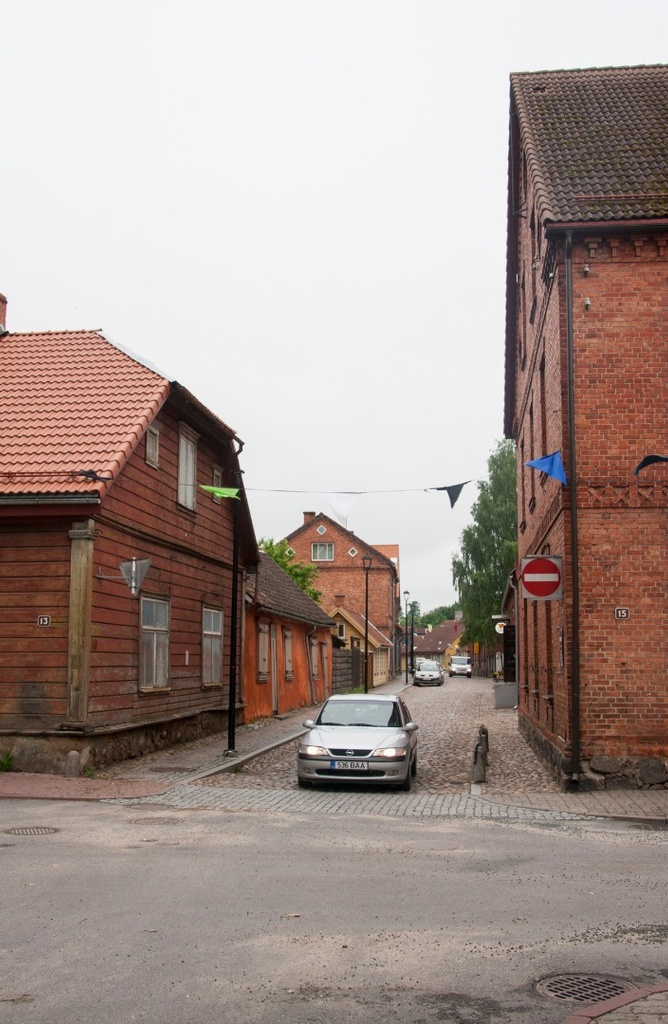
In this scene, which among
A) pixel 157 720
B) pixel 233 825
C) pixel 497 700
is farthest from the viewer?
pixel 497 700

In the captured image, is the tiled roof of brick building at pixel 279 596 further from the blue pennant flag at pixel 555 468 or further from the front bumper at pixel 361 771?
the blue pennant flag at pixel 555 468

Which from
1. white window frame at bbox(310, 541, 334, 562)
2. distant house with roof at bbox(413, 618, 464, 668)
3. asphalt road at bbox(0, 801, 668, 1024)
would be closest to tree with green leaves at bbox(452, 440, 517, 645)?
white window frame at bbox(310, 541, 334, 562)

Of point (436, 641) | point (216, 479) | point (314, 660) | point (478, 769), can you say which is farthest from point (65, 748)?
point (436, 641)

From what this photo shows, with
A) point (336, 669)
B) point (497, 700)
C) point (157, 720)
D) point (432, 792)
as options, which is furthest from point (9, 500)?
point (336, 669)

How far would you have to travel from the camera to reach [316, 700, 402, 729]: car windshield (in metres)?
15.5

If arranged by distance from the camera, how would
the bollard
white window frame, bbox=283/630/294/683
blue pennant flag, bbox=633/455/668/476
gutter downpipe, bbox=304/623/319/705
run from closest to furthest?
blue pennant flag, bbox=633/455/668/476
the bollard
white window frame, bbox=283/630/294/683
gutter downpipe, bbox=304/623/319/705

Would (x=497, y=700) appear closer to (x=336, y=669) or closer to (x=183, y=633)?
(x=336, y=669)

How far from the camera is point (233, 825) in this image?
11234mm

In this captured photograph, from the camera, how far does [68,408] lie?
17.0 m

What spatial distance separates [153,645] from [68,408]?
438 cm

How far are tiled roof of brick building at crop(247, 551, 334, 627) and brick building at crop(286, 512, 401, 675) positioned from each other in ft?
100

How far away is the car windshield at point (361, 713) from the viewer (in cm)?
1554

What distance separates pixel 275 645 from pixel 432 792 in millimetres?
15849

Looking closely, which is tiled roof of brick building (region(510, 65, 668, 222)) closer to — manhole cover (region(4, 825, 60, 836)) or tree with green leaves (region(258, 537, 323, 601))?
manhole cover (region(4, 825, 60, 836))
